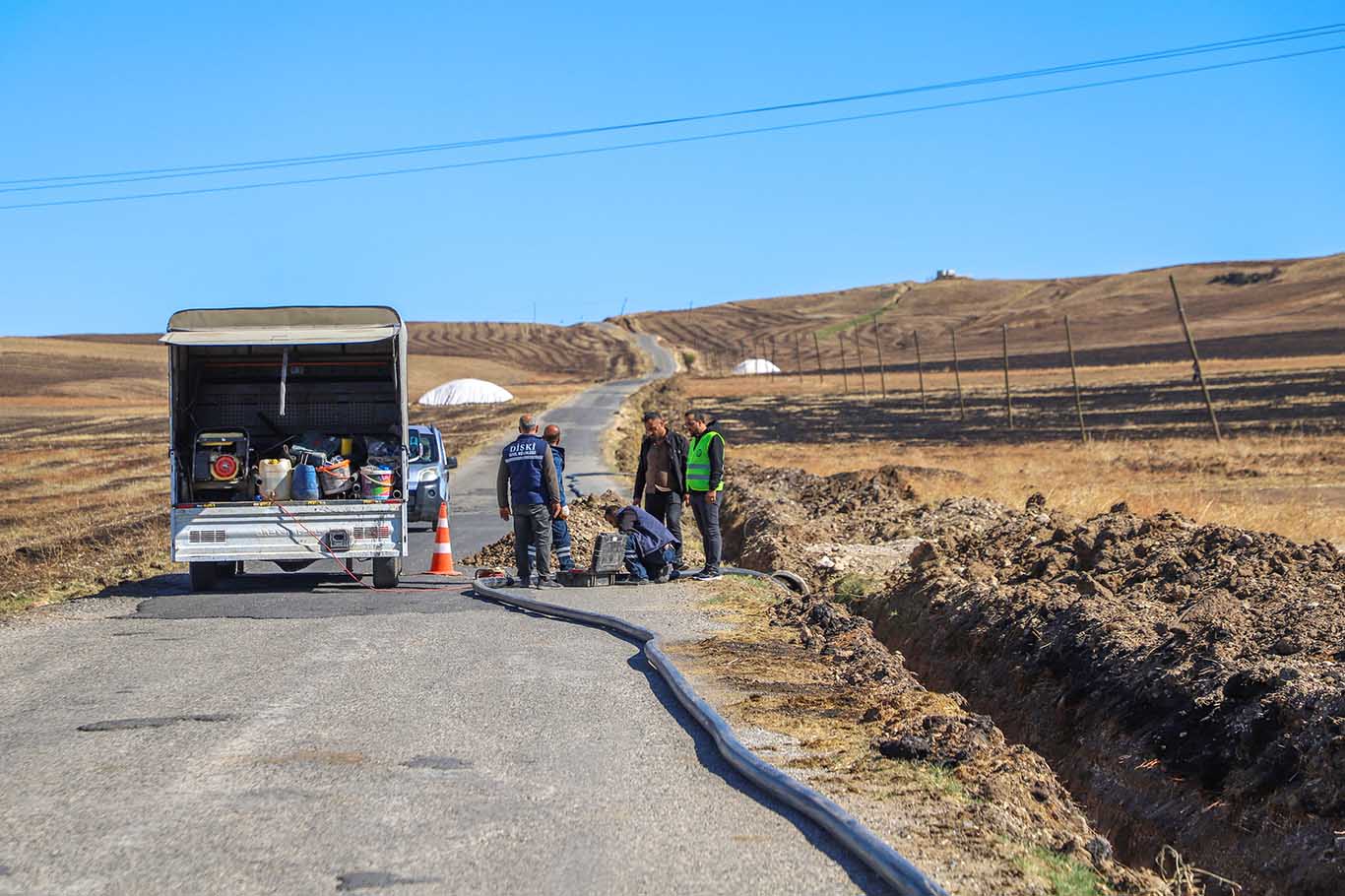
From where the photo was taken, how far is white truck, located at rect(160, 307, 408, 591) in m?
15.5

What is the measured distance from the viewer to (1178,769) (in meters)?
8.65

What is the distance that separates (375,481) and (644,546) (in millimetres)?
3116

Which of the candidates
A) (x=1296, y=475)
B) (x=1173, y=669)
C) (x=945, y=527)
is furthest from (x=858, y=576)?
(x=1296, y=475)

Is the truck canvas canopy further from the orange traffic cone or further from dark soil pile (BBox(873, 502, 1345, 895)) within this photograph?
dark soil pile (BBox(873, 502, 1345, 895))

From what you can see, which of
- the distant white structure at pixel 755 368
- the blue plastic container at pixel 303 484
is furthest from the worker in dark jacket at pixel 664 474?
the distant white structure at pixel 755 368

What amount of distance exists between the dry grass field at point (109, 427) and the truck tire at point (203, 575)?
4.02 feet

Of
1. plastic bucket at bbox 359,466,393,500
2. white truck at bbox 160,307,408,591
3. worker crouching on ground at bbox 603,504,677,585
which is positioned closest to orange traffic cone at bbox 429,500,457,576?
white truck at bbox 160,307,408,591

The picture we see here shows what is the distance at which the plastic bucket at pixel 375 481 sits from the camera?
1617cm

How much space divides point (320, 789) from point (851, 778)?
2.47m

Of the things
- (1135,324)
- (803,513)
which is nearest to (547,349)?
(1135,324)

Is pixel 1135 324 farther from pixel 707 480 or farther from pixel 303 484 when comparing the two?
pixel 303 484

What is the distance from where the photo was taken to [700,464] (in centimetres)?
1545

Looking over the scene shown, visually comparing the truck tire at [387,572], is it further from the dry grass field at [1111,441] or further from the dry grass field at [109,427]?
the dry grass field at [1111,441]

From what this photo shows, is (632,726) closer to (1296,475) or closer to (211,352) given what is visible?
(211,352)
